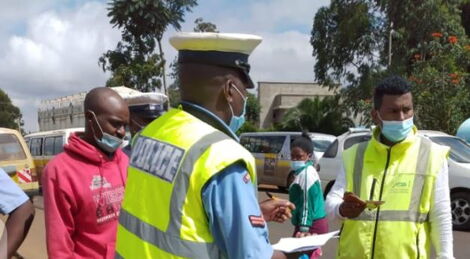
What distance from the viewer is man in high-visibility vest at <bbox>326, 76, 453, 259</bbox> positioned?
2.72 meters

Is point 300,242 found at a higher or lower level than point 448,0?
lower

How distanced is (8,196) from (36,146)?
18.3 metres

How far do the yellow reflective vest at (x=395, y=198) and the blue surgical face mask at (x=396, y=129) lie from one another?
0.04 metres

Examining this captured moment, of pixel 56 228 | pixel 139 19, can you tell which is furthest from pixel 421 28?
pixel 56 228

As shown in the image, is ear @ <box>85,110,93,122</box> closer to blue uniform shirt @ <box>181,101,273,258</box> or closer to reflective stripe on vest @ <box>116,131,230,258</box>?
reflective stripe on vest @ <box>116,131,230,258</box>

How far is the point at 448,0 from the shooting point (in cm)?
2323

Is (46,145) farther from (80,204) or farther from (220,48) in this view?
(220,48)

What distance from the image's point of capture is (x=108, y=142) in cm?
322

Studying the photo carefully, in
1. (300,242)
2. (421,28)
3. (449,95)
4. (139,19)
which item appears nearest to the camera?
(300,242)

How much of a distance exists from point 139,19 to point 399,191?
17.4 metres

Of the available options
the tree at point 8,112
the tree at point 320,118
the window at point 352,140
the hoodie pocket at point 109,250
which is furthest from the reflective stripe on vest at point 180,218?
the tree at point 8,112

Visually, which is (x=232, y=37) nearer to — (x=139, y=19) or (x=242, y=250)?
(x=242, y=250)

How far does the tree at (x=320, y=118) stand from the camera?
28984mm

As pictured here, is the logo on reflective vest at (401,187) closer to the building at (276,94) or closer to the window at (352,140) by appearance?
the window at (352,140)
